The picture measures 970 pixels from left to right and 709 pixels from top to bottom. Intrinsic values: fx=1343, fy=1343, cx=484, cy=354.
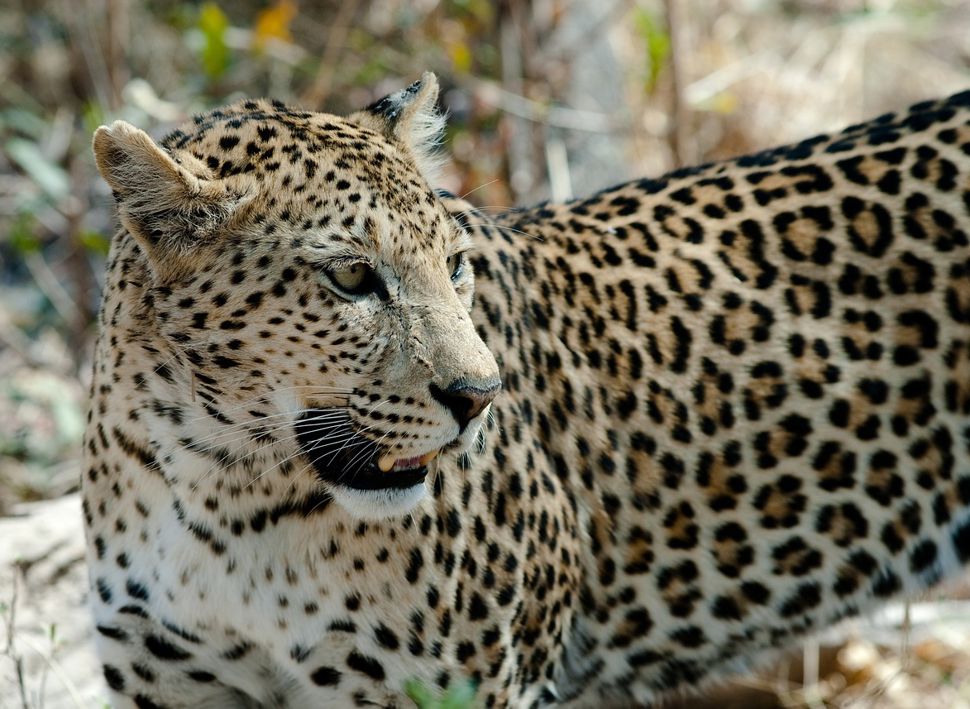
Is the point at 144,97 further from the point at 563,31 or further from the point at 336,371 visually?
the point at 336,371

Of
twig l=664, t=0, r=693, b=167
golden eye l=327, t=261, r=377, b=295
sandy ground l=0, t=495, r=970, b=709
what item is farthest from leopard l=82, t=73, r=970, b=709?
twig l=664, t=0, r=693, b=167

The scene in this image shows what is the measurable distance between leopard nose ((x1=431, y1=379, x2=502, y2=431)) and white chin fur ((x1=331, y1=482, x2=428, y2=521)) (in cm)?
33

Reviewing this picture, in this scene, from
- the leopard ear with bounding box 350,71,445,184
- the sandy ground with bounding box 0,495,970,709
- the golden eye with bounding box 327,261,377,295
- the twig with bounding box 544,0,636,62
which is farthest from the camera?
the twig with bounding box 544,0,636,62

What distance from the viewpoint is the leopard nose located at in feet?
A: 12.1

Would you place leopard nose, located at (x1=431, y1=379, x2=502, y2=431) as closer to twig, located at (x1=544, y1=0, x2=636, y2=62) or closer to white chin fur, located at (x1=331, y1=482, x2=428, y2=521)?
white chin fur, located at (x1=331, y1=482, x2=428, y2=521)

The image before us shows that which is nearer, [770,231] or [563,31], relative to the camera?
[770,231]

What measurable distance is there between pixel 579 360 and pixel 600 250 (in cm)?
45

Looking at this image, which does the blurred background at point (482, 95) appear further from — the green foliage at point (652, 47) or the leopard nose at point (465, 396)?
the leopard nose at point (465, 396)

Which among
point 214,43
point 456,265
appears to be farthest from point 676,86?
point 456,265

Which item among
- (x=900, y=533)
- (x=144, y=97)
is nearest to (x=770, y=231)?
(x=900, y=533)

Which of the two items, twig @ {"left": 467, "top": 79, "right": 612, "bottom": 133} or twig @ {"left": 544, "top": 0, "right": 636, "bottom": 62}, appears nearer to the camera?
twig @ {"left": 467, "top": 79, "right": 612, "bottom": 133}

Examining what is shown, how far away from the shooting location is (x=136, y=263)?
402 centimetres

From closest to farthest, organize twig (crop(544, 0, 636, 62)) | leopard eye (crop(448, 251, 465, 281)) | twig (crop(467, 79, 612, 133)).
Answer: leopard eye (crop(448, 251, 465, 281)) < twig (crop(467, 79, 612, 133)) < twig (crop(544, 0, 636, 62))

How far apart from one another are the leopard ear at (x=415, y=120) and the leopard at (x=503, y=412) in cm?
1
